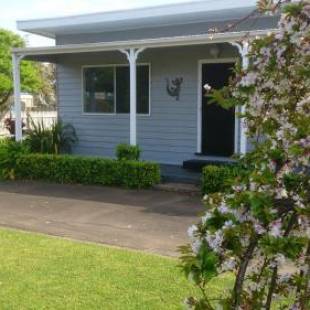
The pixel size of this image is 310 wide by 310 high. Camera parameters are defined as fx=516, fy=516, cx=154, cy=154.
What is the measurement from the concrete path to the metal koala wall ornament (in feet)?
10.3

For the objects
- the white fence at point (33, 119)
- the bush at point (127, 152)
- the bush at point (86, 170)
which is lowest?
the bush at point (86, 170)

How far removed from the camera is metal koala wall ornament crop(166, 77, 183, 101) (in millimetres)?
12055

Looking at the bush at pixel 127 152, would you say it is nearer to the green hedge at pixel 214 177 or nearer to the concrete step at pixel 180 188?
the concrete step at pixel 180 188

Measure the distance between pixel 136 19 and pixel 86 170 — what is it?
3801 millimetres

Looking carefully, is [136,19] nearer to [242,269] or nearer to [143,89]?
[143,89]

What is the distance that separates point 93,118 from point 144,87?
1.70m

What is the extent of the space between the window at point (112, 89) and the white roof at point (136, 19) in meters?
1.05

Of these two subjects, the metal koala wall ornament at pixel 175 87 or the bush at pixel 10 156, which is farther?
the metal koala wall ornament at pixel 175 87

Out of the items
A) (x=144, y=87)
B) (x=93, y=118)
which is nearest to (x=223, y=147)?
(x=144, y=87)

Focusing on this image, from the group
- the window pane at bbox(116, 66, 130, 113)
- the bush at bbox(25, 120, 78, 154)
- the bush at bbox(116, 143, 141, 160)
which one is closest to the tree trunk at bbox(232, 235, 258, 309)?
the bush at bbox(116, 143, 141, 160)

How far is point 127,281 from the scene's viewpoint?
15.7 feet

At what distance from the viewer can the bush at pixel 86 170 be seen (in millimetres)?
9977

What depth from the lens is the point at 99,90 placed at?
43.7ft

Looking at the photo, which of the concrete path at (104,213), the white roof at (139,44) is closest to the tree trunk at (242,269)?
the concrete path at (104,213)
